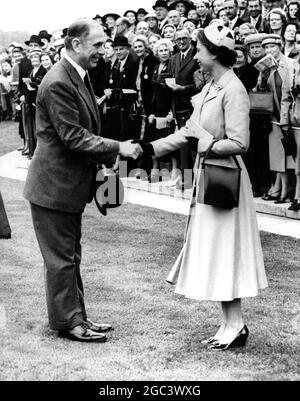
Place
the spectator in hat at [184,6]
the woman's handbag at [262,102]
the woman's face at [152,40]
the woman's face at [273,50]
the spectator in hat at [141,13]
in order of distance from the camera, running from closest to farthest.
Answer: the woman's handbag at [262,102] → the woman's face at [273,50] → the woman's face at [152,40] → the spectator in hat at [184,6] → the spectator in hat at [141,13]

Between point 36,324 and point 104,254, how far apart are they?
2.58 metres

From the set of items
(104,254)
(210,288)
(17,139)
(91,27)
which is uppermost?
(91,27)

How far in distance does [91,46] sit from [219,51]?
0.91 metres

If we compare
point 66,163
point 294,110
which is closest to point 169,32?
point 294,110

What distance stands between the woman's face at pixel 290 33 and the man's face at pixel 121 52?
3.32m

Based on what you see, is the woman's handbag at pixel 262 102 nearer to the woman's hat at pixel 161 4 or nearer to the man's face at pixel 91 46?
the man's face at pixel 91 46

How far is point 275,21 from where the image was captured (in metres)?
12.3

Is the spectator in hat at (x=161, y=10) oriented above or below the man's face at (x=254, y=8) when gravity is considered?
below

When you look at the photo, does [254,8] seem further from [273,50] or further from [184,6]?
Answer: [273,50]

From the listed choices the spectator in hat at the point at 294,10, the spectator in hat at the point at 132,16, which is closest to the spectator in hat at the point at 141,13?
the spectator in hat at the point at 132,16

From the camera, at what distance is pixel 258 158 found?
11906 mm

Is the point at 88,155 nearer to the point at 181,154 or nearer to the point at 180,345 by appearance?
the point at 180,345

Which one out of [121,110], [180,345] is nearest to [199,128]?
[180,345]

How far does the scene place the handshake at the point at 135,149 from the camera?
5954 mm
